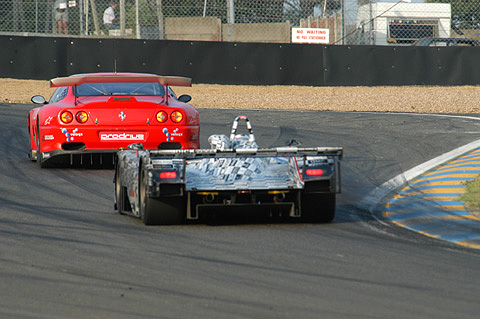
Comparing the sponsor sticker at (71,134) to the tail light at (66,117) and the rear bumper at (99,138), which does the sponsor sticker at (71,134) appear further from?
the tail light at (66,117)

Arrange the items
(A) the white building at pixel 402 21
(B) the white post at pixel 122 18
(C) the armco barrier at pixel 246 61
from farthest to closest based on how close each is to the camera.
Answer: (A) the white building at pixel 402 21 → (B) the white post at pixel 122 18 → (C) the armco barrier at pixel 246 61

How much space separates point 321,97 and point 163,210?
15615mm

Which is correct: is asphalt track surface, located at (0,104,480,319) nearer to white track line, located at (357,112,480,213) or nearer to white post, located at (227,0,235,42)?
white track line, located at (357,112,480,213)

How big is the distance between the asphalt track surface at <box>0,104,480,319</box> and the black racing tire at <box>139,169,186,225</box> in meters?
0.10

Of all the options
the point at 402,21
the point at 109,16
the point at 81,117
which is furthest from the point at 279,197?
the point at 402,21

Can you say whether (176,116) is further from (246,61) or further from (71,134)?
(246,61)

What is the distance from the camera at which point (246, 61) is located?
22.9 metres

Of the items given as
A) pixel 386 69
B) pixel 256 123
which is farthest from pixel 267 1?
pixel 256 123

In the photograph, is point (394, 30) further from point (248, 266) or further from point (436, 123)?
point (248, 266)

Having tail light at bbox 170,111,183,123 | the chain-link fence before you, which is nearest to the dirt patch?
the chain-link fence

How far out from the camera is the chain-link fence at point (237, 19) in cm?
2286

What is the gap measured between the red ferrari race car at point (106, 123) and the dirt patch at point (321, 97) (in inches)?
372

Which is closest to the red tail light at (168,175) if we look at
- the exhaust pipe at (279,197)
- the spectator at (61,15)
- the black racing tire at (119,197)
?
the exhaust pipe at (279,197)

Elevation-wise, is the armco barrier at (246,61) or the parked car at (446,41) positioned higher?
the parked car at (446,41)
